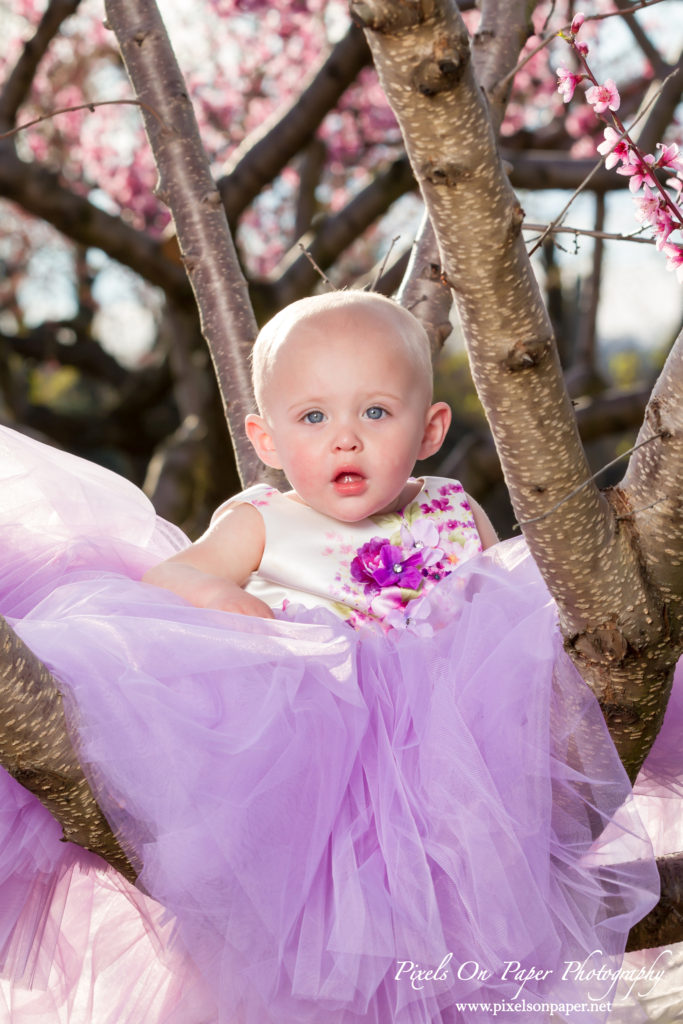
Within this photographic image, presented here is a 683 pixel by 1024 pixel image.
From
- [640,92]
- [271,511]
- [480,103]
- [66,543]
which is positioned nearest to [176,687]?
[66,543]

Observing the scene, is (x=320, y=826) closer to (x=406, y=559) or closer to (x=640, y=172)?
(x=406, y=559)

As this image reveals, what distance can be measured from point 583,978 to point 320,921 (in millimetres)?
330

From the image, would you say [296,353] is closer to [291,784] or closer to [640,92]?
[291,784]

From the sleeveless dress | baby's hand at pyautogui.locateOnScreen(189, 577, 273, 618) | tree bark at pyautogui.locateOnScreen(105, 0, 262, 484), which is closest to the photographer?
the sleeveless dress

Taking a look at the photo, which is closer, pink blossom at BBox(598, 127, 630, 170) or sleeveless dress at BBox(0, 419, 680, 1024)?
sleeveless dress at BBox(0, 419, 680, 1024)

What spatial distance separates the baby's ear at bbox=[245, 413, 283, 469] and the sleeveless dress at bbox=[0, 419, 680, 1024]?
44cm

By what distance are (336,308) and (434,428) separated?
0.27 metres

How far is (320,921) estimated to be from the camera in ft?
4.24

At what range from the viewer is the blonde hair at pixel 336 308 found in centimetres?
180

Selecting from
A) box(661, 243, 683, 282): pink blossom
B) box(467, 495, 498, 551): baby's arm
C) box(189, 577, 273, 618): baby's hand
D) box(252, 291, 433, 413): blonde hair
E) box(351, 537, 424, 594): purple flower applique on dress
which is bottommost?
box(189, 577, 273, 618): baby's hand

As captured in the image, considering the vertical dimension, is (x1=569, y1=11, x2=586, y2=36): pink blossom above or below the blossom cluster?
above

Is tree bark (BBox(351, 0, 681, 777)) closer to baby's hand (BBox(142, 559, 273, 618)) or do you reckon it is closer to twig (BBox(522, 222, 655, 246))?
twig (BBox(522, 222, 655, 246))

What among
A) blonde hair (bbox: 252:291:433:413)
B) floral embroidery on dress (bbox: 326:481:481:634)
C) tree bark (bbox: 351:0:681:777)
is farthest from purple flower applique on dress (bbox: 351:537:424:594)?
tree bark (bbox: 351:0:681:777)

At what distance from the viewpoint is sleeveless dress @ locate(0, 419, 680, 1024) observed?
50.0 inches
